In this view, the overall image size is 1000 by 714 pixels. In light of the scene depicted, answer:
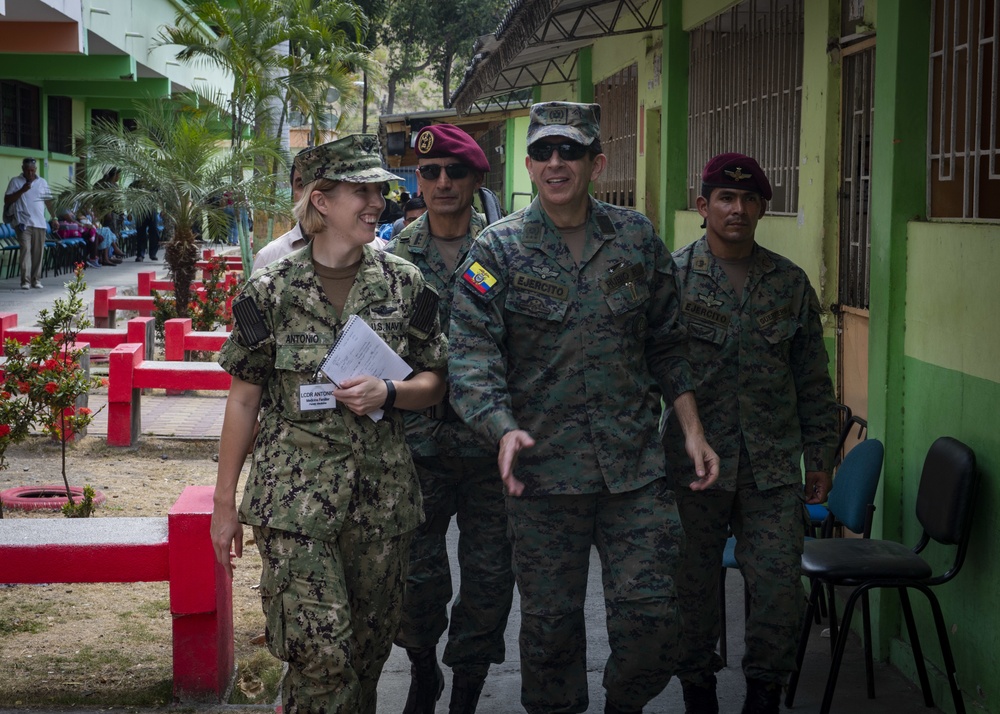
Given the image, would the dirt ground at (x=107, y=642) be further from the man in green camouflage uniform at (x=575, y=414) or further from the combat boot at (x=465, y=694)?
the man in green camouflage uniform at (x=575, y=414)

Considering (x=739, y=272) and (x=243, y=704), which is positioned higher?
(x=739, y=272)

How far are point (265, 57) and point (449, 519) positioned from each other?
14.2 m

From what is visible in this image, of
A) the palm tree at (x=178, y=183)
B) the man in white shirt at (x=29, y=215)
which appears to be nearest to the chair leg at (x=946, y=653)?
the palm tree at (x=178, y=183)

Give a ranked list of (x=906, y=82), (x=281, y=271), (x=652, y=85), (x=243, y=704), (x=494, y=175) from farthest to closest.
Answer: (x=494, y=175) → (x=652, y=85) → (x=906, y=82) → (x=243, y=704) → (x=281, y=271)

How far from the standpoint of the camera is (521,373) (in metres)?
3.75

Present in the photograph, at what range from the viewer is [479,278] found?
3.69 m

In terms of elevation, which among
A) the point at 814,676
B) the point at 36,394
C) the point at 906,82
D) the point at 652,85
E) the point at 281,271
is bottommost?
the point at 814,676

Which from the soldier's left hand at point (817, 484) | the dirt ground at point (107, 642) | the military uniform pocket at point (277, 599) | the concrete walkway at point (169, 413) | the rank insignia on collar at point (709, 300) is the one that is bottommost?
the dirt ground at point (107, 642)

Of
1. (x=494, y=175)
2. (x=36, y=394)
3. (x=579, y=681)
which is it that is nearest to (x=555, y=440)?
(x=579, y=681)

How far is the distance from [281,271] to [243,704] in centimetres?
177

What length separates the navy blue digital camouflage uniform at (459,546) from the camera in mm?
4164

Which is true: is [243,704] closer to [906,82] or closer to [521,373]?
[521,373]

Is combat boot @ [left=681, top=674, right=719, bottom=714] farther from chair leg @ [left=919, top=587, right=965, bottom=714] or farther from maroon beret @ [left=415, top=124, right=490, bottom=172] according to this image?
maroon beret @ [left=415, top=124, right=490, bottom=172]

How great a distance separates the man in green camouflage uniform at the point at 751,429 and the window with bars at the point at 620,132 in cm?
751
